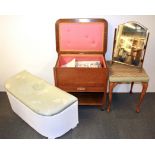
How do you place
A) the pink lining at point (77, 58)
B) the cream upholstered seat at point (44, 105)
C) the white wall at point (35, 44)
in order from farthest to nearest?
1. the pink lining at point (77, 58)
2. the white wall at point (35, 44)
3. the cream upholstered seat at point (44, 105)

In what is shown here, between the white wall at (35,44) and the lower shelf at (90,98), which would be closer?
the white wall at (35,44)

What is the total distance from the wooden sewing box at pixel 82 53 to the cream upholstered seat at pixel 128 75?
12 centimetres

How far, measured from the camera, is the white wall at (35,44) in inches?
80.2

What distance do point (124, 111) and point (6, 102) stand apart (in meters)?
1.59

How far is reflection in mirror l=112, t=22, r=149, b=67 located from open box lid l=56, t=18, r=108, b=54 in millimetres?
157

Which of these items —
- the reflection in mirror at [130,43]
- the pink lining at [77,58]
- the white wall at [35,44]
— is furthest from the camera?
A: the pink lining at [77,58]

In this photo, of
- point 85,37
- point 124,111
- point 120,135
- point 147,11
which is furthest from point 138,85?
point 147,11

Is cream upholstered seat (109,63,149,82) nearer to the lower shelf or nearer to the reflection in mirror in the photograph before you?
the reflection in mirror

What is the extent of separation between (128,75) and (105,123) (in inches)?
24.5

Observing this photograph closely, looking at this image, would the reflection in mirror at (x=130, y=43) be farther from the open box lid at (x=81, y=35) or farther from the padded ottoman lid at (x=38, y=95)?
the padded ottoman lid at (x=38, y=95)

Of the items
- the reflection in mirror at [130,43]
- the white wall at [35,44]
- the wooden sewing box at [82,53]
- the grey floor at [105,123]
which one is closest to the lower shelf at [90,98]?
the wooden sewing box at [82,53]

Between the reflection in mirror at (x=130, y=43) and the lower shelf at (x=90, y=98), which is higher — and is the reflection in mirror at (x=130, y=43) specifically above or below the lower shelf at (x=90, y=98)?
above

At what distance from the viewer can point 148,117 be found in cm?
216

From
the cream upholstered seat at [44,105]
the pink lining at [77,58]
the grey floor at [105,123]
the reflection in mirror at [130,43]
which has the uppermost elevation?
the reflection in mirror at [130,43]
